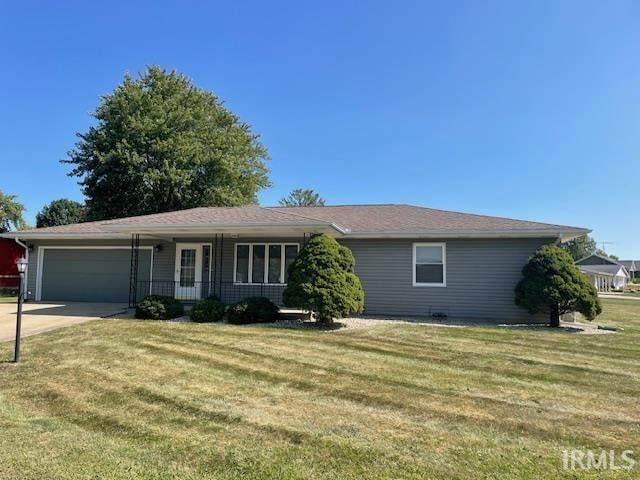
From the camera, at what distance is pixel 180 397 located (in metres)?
4.80

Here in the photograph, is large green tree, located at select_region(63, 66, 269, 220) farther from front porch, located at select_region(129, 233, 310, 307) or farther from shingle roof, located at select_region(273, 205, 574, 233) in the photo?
shingle roof, located at select_region(273, 205, 574, 233)

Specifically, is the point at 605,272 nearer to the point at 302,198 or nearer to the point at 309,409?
the point at 302,198

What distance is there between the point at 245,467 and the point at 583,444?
2967 millimetres

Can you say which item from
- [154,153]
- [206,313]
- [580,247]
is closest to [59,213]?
[154,153]

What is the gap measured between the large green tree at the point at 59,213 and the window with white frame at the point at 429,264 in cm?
3653

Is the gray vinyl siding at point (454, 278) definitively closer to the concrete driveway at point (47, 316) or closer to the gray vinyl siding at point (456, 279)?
the gray vinyl siding at point (456, 279)

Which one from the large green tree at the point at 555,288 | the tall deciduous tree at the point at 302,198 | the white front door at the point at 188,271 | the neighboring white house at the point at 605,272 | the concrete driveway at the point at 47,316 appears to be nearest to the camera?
the concrete driveway at the point at 47,316

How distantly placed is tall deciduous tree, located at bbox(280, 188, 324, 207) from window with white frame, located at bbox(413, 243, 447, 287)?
40413 mm

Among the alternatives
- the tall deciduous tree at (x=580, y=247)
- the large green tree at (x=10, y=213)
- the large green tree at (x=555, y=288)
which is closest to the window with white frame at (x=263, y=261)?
the large green tree at (x=555, y=288)

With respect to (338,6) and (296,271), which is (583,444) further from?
(338,6)

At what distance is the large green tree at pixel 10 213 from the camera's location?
3111cm

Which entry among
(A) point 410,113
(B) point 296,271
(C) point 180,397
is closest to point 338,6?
(A) point 410,113

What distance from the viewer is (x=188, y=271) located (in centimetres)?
1483

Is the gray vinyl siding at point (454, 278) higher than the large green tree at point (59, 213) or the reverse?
the reverse
